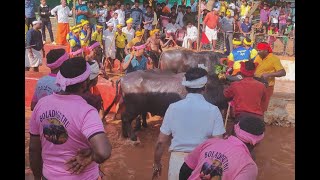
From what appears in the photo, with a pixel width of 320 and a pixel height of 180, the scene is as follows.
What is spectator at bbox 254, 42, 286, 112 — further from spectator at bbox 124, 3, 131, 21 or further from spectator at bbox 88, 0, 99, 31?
spectator at bbox 88, 0, 99, 31

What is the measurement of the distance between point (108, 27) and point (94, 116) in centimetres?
619

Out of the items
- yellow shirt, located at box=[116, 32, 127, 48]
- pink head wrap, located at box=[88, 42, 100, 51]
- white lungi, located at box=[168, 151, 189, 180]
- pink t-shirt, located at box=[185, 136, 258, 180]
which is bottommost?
white lungi, located at box=[168, 151, 189, 180]

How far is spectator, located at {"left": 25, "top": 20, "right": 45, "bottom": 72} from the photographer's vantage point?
25.3 feet

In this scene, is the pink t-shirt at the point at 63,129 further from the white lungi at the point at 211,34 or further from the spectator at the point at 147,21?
the spectator at the point at 147,21

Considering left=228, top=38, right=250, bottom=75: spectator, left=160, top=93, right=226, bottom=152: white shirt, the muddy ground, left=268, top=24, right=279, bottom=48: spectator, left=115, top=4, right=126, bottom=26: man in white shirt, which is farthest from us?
left=115, top=4, right=126, bottom=26: man in white shirt

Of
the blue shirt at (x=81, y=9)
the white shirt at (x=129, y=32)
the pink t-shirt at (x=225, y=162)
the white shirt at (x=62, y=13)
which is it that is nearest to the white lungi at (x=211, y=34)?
the white shirt at (x=129, y=32)

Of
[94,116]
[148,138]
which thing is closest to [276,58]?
[148,138]

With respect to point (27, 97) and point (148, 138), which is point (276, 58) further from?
point (27, 97)

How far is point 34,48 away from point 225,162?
17.4 feet

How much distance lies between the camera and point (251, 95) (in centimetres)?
561

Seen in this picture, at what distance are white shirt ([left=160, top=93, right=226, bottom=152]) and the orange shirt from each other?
15.9 feet

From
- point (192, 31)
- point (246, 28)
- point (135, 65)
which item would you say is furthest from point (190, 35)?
point (135, 65)

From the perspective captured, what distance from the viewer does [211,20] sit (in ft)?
29.8

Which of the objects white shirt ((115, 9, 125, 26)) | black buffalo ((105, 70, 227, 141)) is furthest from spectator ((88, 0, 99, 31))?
black buffalo ((105, 70, 227, 141))
